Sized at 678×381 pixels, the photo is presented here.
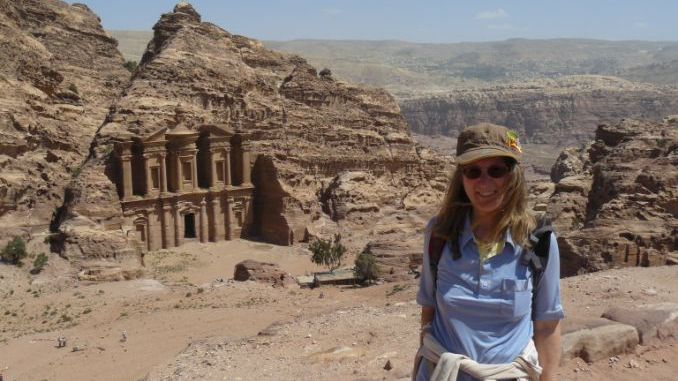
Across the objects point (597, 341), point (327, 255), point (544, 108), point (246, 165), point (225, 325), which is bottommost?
point (327, 255)

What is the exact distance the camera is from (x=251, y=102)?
43.7m

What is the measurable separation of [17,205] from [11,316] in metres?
10.3

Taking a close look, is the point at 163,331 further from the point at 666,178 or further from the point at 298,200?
the point at 298,200

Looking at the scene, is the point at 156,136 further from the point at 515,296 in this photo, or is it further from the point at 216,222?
the point at 515,296

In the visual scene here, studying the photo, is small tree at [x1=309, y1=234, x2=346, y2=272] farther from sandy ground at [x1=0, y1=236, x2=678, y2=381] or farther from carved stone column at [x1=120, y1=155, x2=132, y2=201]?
carved stone column at [x1=120, y1=155, x2=132, y2=201]

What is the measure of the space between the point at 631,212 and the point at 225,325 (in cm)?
1332

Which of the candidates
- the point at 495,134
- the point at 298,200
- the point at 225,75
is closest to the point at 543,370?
the point at 495,134

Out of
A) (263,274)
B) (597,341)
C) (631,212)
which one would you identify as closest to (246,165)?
(263,274)

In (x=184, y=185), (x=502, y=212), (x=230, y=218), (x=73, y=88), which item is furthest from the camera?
(x=73, y=88)

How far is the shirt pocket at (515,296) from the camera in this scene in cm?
452

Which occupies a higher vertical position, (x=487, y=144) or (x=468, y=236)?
(x=487, y=144)

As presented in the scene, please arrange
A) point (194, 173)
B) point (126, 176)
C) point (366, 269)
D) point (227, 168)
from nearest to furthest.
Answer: point (366, 269) < point (126, 176) < point (194, 173) < point (227, 168)

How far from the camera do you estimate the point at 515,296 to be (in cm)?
452

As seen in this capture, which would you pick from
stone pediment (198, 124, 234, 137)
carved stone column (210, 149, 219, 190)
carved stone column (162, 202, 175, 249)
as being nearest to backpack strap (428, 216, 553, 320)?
carved stone column (162, 202, 175, 249)
